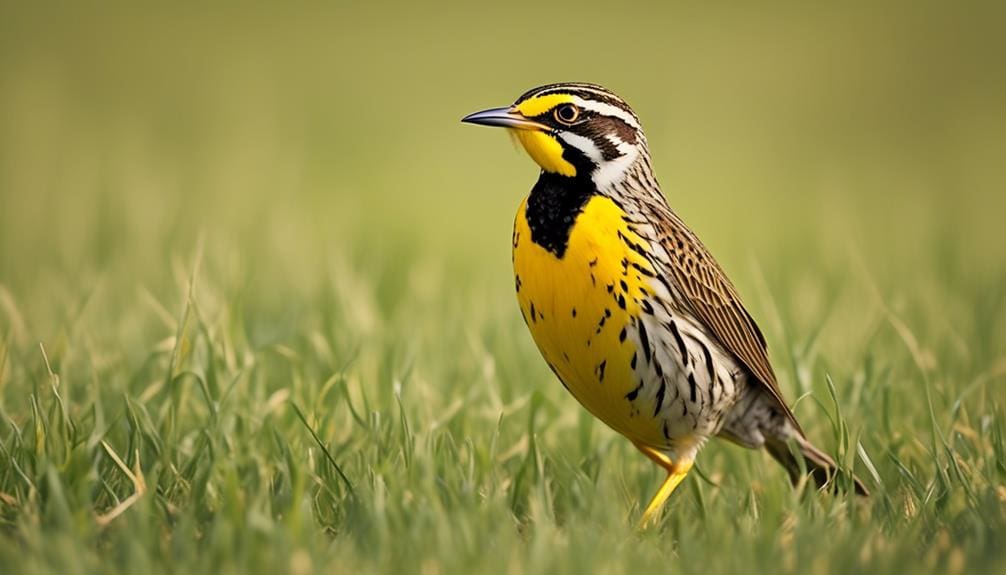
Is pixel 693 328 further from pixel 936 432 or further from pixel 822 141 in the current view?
pixel 822 141

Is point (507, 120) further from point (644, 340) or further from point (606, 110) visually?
point (644, 340)

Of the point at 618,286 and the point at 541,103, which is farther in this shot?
the point at 541,103

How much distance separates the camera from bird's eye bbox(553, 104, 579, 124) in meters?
5.52

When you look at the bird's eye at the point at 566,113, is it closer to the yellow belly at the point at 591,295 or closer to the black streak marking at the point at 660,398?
the yellow belly at the point at 591,295

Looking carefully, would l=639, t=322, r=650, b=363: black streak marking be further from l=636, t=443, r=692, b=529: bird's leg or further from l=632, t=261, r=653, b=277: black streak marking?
l=636, t=443, r=692, b=529: bird's leg

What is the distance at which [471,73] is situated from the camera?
17.8 m

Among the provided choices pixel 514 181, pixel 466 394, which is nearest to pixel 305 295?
pixel 466 394

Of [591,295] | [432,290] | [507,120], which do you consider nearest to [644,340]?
[591,295]

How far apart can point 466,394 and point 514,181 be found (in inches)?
294

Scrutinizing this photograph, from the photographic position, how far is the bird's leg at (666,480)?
17.9 ft

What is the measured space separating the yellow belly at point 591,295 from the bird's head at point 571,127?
0.59 feet

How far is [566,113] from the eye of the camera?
218 inches

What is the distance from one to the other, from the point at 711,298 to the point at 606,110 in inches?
33.8

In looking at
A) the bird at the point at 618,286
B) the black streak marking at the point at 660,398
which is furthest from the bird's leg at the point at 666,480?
the black streak marking at the point at 660,398
